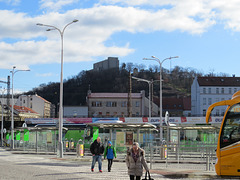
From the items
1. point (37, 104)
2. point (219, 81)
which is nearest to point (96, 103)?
point (37, 104)

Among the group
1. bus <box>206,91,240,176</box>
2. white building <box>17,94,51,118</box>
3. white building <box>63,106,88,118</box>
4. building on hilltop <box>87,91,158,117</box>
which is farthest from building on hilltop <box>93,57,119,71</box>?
bus <box>206,91,240,176</box>

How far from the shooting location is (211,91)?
114m

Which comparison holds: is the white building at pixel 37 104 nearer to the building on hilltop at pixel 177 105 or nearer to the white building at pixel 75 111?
the white building at pixel 75 111

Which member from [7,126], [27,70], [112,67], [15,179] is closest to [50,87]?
[112,67]

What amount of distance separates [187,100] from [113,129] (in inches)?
4753

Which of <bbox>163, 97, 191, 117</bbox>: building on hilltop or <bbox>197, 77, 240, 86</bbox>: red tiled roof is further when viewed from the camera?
<bbox>163, 97, 191, 117</bbox>: building on hilltop

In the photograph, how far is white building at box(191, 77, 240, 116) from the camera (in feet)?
371

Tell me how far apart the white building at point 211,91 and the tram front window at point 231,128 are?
97.6 metres

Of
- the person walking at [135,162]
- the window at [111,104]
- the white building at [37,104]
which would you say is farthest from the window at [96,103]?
the person walking at [135,162]

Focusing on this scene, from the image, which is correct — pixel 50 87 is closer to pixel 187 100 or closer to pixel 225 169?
pixel 187 100

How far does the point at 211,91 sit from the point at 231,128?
3991 inches

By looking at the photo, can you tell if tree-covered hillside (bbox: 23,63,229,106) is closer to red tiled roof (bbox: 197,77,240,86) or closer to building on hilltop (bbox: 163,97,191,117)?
building on hilltop (bbox: 163,97,191,117)

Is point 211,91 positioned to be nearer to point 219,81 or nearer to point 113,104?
point 219,81

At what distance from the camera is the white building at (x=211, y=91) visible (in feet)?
371
